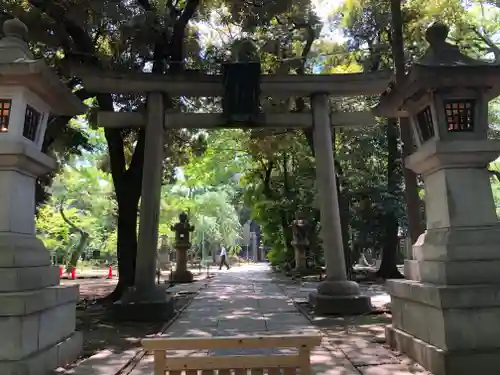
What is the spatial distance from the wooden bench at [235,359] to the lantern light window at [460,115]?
3.24 m

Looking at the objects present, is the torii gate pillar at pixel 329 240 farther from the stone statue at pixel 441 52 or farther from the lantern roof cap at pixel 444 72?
the stone statue at pixel 441 52

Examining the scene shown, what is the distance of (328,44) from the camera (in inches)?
642

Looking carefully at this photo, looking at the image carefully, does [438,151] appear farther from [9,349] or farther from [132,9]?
[132,9]

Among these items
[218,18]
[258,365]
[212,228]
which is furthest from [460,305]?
[212,228]

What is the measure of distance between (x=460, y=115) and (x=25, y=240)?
4.89 meters

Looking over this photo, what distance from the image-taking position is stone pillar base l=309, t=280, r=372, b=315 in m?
8.91

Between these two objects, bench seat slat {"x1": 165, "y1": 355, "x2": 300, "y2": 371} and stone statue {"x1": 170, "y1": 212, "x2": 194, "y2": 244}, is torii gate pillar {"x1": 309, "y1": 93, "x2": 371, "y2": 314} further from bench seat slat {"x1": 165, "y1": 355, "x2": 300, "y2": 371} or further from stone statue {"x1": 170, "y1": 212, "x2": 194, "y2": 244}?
stone statue {"x1": 170, "y1": 212, "x2": 194, "y2": 244}

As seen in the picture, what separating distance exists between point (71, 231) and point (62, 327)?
2905 centimetres

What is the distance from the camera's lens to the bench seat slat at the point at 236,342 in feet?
10.4

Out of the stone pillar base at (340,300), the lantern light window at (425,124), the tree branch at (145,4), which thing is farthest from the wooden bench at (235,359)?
the tree branch at (145,4)

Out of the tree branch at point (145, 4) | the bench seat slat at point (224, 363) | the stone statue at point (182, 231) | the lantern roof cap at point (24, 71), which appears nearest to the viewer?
the bench seat slat at point (224, 363)

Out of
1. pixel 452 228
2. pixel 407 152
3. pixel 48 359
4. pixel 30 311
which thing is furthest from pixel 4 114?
pixel 407 152

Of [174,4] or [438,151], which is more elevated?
[174,4]

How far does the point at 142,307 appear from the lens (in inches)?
339
